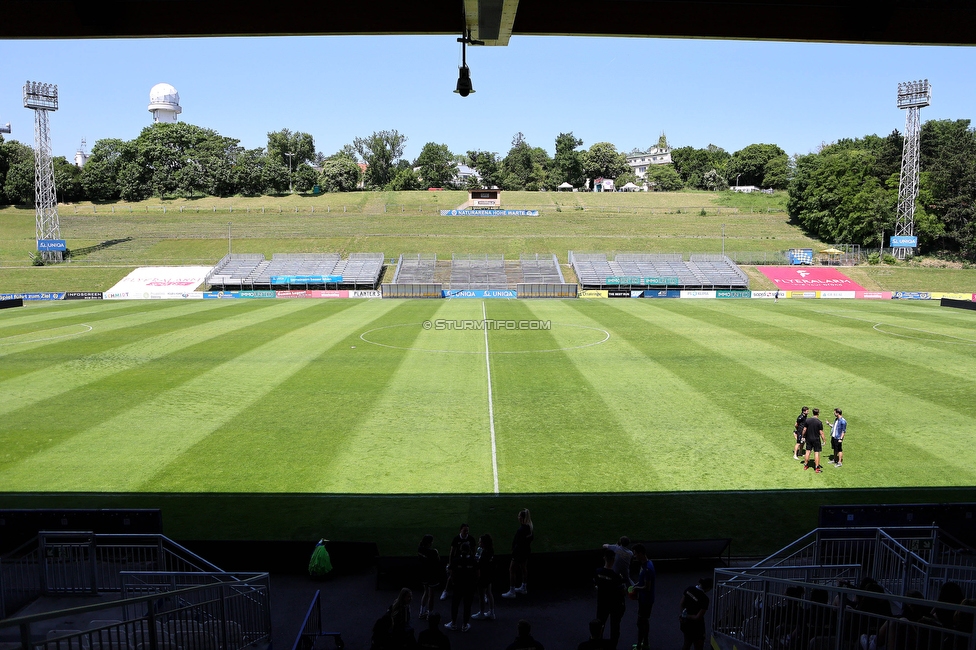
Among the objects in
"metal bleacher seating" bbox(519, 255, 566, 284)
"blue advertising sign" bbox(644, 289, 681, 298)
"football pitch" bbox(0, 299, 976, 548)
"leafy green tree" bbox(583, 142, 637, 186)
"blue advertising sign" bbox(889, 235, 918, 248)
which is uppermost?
"leafy green tree" bbox(583, 142, 637, 186)

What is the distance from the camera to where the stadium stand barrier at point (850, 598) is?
19.2 feet

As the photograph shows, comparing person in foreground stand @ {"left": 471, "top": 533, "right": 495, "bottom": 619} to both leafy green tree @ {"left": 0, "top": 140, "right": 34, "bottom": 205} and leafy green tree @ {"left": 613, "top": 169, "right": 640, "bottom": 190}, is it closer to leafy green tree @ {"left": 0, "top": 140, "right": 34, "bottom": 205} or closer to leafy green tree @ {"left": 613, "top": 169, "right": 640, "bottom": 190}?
leafy green tree @ {"left": 0, "top": 140, "right": 34, "bottom": 205}

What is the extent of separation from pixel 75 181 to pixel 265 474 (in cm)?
11852

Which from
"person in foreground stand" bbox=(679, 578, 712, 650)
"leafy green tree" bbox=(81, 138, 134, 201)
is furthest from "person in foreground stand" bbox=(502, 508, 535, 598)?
"leafy green tree" bbox=(81, 138, 134, 201)

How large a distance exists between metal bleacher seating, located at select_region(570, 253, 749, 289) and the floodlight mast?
18753mm

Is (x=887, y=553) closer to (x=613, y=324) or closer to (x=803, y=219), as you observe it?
(x=613, y=324)

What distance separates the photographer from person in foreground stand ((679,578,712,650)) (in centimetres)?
771

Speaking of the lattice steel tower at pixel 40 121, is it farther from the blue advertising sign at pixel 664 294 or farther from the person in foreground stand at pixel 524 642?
the person in foreground stand at pixel 524 642

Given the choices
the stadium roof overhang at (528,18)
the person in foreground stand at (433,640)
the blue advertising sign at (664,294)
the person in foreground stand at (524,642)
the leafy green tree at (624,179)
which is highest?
the leafy green tree at (624,179)

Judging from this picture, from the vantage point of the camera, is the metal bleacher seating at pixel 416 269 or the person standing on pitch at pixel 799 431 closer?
the person standing on pitch at pixel 799 431

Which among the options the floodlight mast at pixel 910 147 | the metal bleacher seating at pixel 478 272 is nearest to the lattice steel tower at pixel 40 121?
the metal bleacher seating at pixel 478 272

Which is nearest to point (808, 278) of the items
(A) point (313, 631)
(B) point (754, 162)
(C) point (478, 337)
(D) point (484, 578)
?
(C) point (478, 337)

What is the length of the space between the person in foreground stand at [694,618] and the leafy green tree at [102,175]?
5000 inches

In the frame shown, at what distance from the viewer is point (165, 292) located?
61062 mm
